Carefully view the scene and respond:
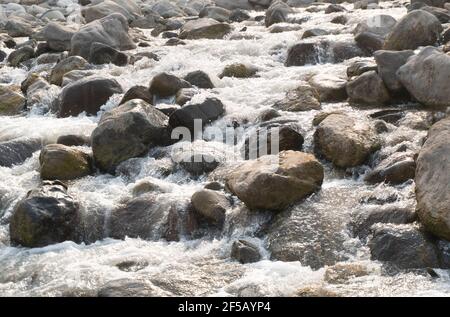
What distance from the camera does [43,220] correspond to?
24.5 ft

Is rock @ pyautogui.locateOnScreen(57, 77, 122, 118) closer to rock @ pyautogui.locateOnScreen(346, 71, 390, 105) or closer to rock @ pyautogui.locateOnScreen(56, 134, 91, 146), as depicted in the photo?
rock @ pyautogui.locateOnScreen(56, 134, 91, 146)

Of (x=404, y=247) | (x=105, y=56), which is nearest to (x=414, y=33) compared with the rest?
(x=105, y=56)

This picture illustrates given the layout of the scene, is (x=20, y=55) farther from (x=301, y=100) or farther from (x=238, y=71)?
(x=301, y=100)

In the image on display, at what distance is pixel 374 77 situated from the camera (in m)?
10.7

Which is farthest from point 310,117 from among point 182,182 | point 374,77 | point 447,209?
point 447,209

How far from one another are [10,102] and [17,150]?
3.10 m

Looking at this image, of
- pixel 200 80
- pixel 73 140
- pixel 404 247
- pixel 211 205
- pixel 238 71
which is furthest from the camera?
pixel 238 71

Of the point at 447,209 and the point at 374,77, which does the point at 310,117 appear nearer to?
the point at 374,77

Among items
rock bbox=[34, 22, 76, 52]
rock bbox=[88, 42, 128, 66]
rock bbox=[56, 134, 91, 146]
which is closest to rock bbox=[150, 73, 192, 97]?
rock bbox=[56, 134, 91, 146]

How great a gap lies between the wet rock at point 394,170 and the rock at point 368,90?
2443 mm

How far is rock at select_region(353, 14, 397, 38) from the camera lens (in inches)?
555

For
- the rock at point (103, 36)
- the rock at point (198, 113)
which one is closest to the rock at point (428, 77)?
the rock at point (198, 113)
